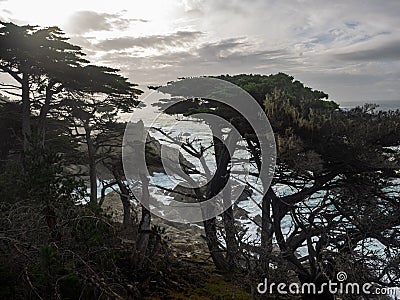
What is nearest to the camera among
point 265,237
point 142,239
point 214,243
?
point 142,239

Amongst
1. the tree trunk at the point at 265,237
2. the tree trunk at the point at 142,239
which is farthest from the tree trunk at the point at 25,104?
the tree trunk at the point at 265,237

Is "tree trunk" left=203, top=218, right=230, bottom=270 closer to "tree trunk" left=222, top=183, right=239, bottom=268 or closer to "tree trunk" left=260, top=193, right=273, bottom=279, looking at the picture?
"tree trunk" left=222, top=183, right=239, bottom=268

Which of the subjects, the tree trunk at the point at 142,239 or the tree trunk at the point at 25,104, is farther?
the tree trunk at the point at 25,104

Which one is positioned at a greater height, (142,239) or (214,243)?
(142,239)

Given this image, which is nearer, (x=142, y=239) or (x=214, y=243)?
(x=142, y=239)

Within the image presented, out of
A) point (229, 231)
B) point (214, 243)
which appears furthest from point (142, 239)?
point (214, 243)

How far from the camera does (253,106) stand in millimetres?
7434

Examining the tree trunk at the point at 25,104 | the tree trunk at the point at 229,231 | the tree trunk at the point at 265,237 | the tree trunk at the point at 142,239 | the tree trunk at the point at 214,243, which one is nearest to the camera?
the tree trunk at the point at 265,237

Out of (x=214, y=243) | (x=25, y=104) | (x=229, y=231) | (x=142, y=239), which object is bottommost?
(x=214, y=243)

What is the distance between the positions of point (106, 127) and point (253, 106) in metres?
5.18

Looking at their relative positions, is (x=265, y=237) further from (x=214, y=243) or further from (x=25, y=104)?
(x=25, y=104)

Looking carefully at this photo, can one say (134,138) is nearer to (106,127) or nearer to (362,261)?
(106,127)

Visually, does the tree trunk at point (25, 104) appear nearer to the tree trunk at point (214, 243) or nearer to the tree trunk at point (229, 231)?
the tree trunk at point (214, 243)

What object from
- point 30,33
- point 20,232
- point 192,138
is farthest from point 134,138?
point 20,232
